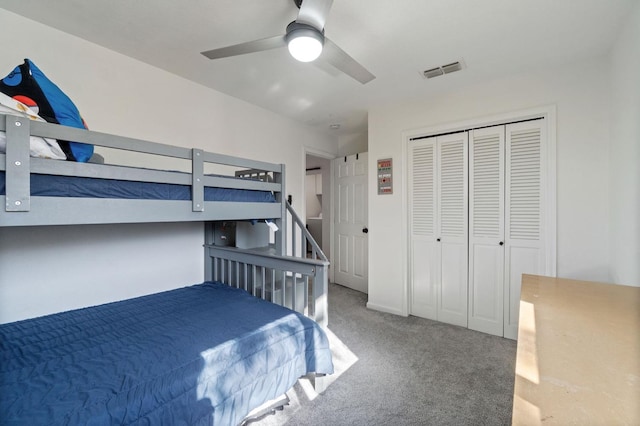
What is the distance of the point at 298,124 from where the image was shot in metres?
3.63

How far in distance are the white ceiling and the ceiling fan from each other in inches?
9.0

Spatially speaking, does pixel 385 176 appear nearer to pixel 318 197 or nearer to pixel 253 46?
pixel 253 46

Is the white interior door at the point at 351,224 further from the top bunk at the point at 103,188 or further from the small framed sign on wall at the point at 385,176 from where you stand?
the top bunk at the point at 103,188

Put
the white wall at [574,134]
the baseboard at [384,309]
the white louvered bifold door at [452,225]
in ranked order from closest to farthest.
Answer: the white wall at [574,134], the white louvered bifold door at [452,225], the baseboard at [384,309]

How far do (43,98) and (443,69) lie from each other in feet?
8.66

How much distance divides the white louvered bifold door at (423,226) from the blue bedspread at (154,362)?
1.68 metres

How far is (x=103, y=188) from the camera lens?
1367mm

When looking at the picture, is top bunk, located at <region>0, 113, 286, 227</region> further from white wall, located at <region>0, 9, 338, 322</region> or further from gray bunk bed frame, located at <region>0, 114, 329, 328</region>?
white wall, located at <region>0, 9, 338, 322</region>

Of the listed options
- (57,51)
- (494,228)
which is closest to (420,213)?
(494,228)

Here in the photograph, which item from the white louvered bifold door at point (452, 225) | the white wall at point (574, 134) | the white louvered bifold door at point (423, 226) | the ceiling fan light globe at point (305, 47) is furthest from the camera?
the white louvered bifold door at point (423, 226)

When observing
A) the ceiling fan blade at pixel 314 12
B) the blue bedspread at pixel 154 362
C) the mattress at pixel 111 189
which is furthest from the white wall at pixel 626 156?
the mattress at pixel 111 189

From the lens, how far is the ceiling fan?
1.34 m

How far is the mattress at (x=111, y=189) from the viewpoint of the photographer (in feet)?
3.93

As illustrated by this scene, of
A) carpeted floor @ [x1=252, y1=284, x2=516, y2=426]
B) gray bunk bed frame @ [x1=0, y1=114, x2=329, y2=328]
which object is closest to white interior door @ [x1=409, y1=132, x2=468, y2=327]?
carpeted floor @ [x1=252, y1=284, x2=516, y2=426]
